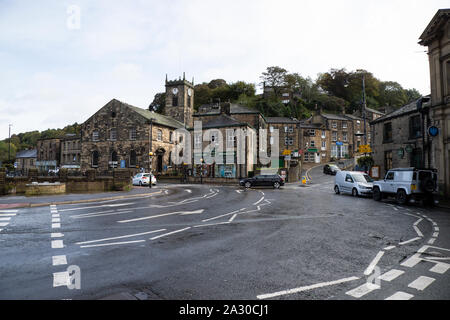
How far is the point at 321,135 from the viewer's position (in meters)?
60.5

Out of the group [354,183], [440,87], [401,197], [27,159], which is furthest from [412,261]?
[27,159]

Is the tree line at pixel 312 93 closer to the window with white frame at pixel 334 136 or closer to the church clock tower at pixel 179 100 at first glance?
the window with white frame at pixel 334 136

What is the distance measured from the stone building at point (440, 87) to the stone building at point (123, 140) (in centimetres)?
3890

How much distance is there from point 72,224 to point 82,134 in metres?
48.2

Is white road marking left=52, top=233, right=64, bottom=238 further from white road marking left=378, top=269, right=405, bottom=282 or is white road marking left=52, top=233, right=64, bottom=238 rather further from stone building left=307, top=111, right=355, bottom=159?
stone building left=307, top=111, right=355, bottom=159

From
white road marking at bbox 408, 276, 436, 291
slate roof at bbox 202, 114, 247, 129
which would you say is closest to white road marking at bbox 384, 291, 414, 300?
white road marking at bbox 408, 276, 436, 291

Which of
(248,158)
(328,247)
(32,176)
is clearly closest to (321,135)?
(248,158)

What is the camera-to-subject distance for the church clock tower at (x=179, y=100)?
6166 centimetres

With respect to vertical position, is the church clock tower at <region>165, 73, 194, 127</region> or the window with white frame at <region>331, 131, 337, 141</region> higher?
the church clock tower at <region>165, 73, 194, 127</region>

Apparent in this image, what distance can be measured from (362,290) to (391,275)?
1.10 meters

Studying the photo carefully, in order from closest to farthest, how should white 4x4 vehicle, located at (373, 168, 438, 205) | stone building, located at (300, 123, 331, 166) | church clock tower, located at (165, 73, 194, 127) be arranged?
white 4x4 vehicle, located at (373, 168, 438, 205)
stone building, located at (300, 123, 331, 166)
church clock tower, located at (165, 73, 194, 127)

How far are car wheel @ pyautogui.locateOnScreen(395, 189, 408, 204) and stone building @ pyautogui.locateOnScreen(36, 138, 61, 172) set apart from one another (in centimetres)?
7849

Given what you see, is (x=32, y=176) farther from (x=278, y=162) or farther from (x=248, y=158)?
(x=278, y=162)

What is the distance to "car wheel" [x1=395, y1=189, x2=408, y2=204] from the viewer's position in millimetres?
15799
